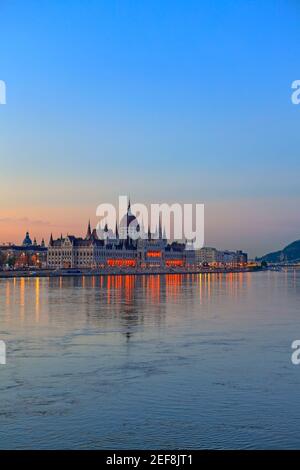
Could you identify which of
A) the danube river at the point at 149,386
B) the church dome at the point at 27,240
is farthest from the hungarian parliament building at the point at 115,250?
the danube river at the point at 149,386

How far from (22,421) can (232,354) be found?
6092 millimetres

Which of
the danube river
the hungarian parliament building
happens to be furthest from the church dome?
the danube river

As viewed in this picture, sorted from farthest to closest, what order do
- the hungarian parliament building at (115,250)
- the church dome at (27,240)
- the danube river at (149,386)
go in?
the church dome at (27,240), the hungarian parliament building at (115,250), the danube river at (149,386)

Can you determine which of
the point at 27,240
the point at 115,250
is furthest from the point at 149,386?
the point at 27,240

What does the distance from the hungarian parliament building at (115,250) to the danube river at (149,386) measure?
268 ft

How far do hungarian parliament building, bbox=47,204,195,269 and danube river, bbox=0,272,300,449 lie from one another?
8172cm

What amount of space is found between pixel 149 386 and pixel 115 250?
9586 centimetres

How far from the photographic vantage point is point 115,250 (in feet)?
348

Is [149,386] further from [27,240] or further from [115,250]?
[27,240]

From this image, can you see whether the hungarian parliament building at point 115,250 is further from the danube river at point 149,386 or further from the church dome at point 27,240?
the danube river at point 149,386

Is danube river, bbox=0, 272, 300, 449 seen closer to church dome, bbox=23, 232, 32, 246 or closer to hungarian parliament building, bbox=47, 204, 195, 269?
hungarian parliament building, bbox=47, 204, 195, 269

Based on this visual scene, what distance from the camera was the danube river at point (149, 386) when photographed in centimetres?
799

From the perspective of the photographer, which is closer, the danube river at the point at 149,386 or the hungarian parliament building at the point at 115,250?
the danube river at the point at 149,386
